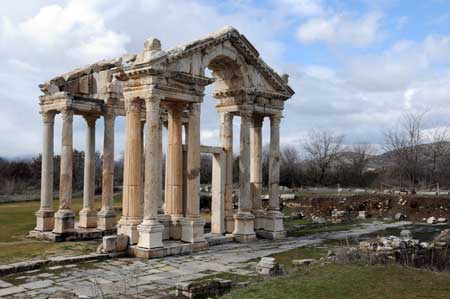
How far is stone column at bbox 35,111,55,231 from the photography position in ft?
61.4

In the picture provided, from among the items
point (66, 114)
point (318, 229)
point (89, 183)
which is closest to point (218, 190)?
point (89, 183)

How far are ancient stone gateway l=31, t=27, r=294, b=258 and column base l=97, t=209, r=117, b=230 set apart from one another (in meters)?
0.04

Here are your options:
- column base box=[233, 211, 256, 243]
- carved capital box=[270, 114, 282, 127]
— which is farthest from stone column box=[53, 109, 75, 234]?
carved capital box=[270, 114, 282, 127]

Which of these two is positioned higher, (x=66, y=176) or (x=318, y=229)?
(x=66, y=176)

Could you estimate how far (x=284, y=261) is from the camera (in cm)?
1371

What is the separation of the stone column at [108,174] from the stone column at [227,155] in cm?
481

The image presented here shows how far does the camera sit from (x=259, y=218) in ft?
63.0

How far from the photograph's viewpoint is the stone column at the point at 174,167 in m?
16.3

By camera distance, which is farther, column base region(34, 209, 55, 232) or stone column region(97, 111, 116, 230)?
stone column region(97, 111, 116, 230)

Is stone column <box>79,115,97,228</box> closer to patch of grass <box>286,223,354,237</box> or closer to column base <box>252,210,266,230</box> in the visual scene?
column base <box>252,210,266,230</box>

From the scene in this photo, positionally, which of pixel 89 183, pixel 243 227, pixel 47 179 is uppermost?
pixel 47 179

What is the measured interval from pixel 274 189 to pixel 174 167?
188 inches

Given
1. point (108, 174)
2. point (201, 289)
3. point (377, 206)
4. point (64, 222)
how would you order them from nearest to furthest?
point (201, 289) → point (64, 222) → point (108, 174) → point (377, 206)

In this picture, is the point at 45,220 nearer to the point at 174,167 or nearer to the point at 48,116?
the point at 48,116
